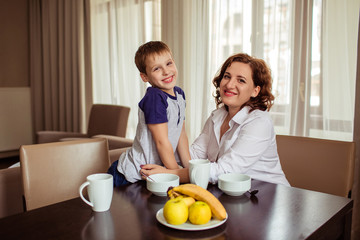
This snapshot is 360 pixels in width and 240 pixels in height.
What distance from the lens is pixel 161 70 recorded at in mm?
1583

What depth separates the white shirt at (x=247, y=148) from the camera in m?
1.48

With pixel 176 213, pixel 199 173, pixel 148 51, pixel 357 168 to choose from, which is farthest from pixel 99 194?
pixel 357 168

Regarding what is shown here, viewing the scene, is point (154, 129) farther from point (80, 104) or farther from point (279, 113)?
point (80, 104)

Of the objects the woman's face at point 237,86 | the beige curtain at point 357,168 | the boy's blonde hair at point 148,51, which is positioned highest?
the boy's blonde hair at point 148,51

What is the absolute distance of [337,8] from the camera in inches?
98.1

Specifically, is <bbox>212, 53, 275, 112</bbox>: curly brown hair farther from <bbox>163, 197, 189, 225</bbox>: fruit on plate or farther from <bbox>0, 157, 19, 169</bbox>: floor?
<bbox>0, 157, 19, 169</bbox>: floor

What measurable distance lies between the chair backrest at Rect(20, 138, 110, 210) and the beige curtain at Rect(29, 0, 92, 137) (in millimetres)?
3389

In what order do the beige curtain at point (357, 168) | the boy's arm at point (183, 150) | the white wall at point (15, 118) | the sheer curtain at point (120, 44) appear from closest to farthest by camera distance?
A: the boy's arm at point (183, 150) < the beige curtain at point (357, 168) < the sheer curtain at point (120, 44) < the white wall at point (15, 118)

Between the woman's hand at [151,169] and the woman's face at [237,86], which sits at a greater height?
the woman's face at [237,86]

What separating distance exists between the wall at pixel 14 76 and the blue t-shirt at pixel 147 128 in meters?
4.69

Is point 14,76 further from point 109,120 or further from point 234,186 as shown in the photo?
point 234,186

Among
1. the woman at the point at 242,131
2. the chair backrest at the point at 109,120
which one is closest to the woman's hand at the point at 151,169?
the woman at the point at 242,131

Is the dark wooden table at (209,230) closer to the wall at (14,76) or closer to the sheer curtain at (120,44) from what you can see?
the sheer curtain at (120,44)

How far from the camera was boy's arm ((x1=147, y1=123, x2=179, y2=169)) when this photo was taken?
1447 millimetres
